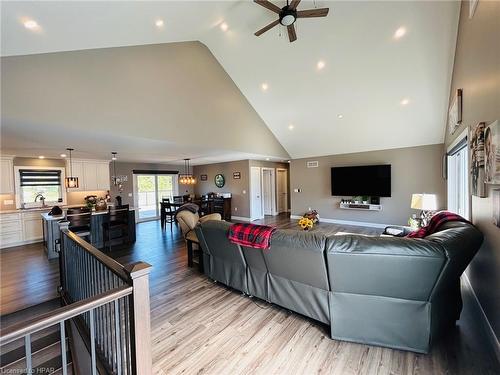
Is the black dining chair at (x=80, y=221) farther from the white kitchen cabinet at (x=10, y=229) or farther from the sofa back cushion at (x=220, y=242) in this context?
the sofa back cushion at (x=220, y=242)

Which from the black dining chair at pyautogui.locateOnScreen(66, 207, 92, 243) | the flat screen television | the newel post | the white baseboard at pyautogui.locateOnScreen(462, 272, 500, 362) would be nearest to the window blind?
the black dining chair at pyautogui.locateOnScreen(66, 207, 92, 243)

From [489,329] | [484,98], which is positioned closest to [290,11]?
[484,98]

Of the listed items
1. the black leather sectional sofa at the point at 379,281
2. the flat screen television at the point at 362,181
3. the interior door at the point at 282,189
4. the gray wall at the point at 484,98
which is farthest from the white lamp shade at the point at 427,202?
the interior door at the point at 282,189

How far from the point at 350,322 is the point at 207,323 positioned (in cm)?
149

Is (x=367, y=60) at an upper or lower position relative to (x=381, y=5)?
lower

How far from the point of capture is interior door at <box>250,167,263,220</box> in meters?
8.50

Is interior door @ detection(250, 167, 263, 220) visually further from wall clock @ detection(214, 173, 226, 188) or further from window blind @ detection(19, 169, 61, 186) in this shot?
window blind @ detection(19, 169, 61, 186)

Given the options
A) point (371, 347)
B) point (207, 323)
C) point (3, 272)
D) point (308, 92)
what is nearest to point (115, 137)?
point (3, 272)

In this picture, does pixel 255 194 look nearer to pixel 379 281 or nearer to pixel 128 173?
pixel 128 173

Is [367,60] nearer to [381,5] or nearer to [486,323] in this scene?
[381,5]

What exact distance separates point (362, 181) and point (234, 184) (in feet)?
15.3

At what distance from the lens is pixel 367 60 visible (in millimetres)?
4238

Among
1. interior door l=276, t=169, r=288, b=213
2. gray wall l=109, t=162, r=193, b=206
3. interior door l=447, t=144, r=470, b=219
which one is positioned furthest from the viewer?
interior door l=276, t=169, r=288, b=213

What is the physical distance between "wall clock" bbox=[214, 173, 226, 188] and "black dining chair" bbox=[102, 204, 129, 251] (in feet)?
14.3
